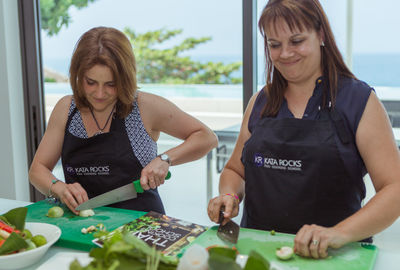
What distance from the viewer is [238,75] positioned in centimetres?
298

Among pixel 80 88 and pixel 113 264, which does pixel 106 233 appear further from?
pixel 80 88

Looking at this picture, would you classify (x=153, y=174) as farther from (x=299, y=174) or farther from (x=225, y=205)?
(x=299, y=174)

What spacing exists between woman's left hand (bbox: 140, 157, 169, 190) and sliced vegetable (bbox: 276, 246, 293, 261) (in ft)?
2.03

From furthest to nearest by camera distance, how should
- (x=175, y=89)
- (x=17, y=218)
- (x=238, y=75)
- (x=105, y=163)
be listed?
(x=175, y=89) < (x=238, y=75) < (x=105, y=163) < (x=17, y=218)

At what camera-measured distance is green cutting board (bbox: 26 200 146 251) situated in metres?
1.32

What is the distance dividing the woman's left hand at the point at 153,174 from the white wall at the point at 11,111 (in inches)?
76.7

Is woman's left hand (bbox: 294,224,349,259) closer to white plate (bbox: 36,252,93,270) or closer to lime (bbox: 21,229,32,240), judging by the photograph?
white plate (bbox: 36,252,93,270)

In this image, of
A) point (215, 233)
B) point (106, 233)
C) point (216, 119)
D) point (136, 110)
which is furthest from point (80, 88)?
point (216, 119)

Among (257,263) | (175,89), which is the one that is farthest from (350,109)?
(175,89)

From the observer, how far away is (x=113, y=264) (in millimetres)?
799

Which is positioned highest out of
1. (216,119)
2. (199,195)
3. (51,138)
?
(51,138)

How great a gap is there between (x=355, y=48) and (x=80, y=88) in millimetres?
1603

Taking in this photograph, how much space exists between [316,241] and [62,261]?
651mm

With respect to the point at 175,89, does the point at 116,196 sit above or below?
below
